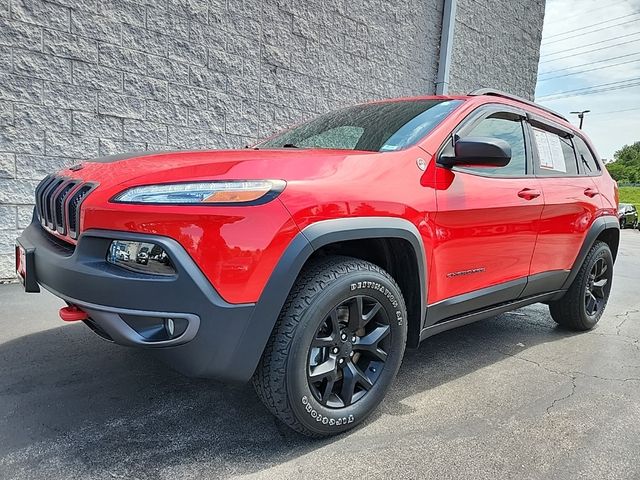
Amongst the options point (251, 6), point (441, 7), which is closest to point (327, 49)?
point (251, 6)

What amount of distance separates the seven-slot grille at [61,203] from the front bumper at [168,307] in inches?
8.0

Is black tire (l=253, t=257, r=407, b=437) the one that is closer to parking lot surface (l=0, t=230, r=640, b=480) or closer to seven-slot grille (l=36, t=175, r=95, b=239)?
parking lot surface (l=0, t=230, r=640, b=480)

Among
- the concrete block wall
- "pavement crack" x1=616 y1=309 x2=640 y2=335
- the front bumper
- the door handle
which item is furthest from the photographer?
the concrete block wall

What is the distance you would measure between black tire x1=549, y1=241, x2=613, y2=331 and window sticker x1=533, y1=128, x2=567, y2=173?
2.78 feet

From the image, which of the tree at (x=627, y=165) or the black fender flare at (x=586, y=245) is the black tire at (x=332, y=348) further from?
the tree at (x=627, y=165)

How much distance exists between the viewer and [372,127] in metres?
2.97

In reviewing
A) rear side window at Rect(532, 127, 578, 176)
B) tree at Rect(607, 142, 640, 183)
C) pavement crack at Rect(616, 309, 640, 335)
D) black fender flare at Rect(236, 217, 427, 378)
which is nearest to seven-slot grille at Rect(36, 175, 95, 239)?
black fender flare at Rect(236, 217, 427, 378)

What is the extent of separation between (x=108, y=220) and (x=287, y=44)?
5200 mm

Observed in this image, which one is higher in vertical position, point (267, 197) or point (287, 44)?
point (287, 44)

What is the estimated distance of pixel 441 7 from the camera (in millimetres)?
8695

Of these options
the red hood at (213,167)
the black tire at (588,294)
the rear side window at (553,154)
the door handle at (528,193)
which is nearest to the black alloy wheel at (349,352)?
the red hood at (213,167)

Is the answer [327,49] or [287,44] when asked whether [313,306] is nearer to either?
[287,44]

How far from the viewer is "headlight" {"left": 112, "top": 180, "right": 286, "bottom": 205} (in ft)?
6.28

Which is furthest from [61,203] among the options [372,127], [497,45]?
[497,45]
